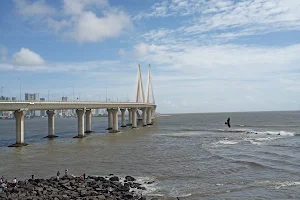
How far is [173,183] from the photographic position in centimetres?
2739

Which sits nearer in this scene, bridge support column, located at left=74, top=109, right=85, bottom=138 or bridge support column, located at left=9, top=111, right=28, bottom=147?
bridge support column, located at left=9, top=111, right=28, bottom=147

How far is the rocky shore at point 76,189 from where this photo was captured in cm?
2164

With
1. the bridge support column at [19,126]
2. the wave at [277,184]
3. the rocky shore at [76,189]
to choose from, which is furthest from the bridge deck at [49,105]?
the wave at [277,184]

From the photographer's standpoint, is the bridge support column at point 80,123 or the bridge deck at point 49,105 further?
the bridge support column at point 80,123

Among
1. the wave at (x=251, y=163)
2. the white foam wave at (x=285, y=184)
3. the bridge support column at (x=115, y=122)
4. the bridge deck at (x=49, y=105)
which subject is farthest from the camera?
the bridge support column at (x=115, y=122)

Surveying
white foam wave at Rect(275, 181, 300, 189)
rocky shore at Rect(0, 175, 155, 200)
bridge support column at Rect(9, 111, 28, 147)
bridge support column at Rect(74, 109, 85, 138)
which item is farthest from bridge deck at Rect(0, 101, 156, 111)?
white foam wave at Rect(275, 181, 300, 189)

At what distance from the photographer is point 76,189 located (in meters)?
23.7

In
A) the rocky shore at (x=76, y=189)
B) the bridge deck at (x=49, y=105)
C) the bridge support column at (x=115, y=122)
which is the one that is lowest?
the rocky shore at (x=76, y=189)

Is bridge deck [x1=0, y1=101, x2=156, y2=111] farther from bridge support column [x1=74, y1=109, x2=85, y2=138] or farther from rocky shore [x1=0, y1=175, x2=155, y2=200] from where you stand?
rocky shore [x1=0, y1=175, x2=155, y2=200]

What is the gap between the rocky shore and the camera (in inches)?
852

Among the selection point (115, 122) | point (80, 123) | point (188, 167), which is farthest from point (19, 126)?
point (115, 122)

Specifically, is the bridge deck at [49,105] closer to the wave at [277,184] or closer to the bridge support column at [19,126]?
the bridge support column at [19,126]

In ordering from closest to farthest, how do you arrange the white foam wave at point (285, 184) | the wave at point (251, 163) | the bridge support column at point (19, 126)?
the white foam wave at point (285, 184), the wave at point (251, 163), the bridge support column at point (19, 126)

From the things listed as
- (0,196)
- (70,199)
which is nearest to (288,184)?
(70,199)
